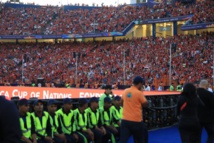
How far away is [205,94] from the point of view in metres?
8.33

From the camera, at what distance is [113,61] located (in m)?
39.9

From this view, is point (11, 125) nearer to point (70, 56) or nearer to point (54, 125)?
point (54, 125)

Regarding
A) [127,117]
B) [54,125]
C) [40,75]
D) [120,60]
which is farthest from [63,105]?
[40,75]

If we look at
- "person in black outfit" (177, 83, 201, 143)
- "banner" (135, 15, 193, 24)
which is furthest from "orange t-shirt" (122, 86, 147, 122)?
"banner" (135, 15, 193, 24)

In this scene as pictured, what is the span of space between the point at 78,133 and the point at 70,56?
36907mm

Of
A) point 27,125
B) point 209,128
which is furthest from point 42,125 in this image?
point 209,128

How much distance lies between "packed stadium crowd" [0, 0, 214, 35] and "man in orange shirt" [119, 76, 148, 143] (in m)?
34.4

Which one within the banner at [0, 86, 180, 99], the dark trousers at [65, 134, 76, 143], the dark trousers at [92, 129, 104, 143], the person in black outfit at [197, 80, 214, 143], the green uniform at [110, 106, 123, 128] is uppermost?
the person in black outfit at [197, 80, 214, 143]

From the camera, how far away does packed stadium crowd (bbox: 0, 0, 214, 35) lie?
150ft

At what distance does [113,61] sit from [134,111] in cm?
3231

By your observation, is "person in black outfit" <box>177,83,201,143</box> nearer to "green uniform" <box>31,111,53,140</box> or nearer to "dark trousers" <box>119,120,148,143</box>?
"dark trousers" <box>119,120,148,143</box>

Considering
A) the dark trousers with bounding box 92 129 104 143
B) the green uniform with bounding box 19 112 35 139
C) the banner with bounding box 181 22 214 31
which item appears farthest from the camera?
the banner with bounding box 181 22 214 31

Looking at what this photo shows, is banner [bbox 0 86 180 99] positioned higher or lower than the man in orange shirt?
lower

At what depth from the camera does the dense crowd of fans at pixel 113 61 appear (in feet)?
104
